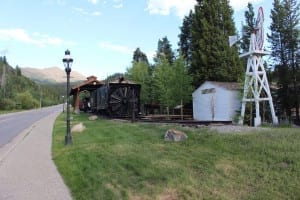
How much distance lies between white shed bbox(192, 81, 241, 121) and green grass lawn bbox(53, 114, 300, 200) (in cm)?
2306

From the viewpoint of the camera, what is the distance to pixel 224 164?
393 inches

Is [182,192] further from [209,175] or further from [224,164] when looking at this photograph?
[224,164]

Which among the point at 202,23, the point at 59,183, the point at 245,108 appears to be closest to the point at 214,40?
the point at 202,23

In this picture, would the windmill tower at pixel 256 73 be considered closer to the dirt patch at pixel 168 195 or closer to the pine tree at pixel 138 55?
the dirt patch at pixel 168 195

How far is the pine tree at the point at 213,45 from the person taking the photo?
152 feet

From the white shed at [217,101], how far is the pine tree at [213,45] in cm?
555

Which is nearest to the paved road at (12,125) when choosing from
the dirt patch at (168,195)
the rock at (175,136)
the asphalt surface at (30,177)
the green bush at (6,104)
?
the asphalt surface at (30,177)

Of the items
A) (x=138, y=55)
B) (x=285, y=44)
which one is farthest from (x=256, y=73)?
(x=138, y=55)

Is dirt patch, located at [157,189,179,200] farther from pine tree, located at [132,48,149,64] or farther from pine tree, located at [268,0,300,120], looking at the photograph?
pine tree, located at [132,48,149,64]

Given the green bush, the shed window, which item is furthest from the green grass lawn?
the green bush

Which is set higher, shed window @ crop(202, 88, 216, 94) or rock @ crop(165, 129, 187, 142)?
shed window @ crop(202, 88, 216, 94)

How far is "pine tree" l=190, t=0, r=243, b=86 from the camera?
46.4 meters

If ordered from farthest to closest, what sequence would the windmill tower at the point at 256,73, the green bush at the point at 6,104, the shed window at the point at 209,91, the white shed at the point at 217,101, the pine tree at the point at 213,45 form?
the green bush at the point at 6,104
the pine tree at the point at 213,45
the shed window at the point at 209,91
the white shed at the point at 217,101
the windmill tower at the point at 256,73

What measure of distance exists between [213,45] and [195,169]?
3848 cm
